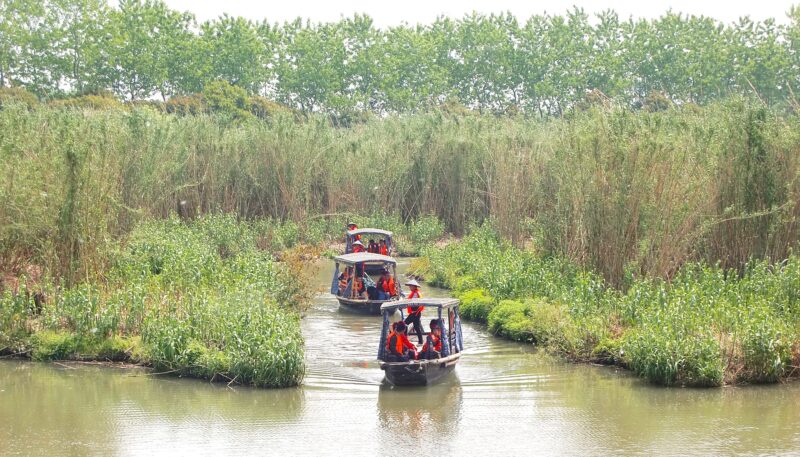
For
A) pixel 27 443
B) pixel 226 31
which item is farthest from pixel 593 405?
pixel 226 31

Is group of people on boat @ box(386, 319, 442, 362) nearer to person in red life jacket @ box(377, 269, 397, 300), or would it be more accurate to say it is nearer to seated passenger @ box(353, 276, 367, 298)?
person in red life jacket @ box(377, 269, 397, 300)

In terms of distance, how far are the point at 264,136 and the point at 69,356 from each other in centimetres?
1600

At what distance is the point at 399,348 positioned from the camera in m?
13.3

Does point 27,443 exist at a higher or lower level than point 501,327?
lower

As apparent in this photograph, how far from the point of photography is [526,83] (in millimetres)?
51188

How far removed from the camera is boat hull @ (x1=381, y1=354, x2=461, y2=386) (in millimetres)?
13164

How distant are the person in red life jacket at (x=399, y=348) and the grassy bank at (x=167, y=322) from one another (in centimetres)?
123

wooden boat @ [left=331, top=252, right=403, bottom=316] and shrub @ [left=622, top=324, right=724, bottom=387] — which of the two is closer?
shrub @ [left=622, top=324, right=724, bottom=387]

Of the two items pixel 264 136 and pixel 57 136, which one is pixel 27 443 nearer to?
pixel 57 136

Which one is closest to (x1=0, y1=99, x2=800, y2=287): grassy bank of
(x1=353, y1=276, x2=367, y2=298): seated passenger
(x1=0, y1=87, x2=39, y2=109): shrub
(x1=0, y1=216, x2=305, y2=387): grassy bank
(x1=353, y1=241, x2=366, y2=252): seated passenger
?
(x1=0, y1=216, x2=305, y2=387): grassy bank

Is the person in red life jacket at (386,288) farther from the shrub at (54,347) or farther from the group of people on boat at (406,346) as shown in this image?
the shrub at (54,347)

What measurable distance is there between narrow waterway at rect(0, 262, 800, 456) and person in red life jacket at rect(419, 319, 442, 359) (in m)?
0.45

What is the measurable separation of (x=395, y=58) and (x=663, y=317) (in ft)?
123

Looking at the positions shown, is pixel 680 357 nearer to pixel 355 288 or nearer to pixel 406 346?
pixel 406 346
